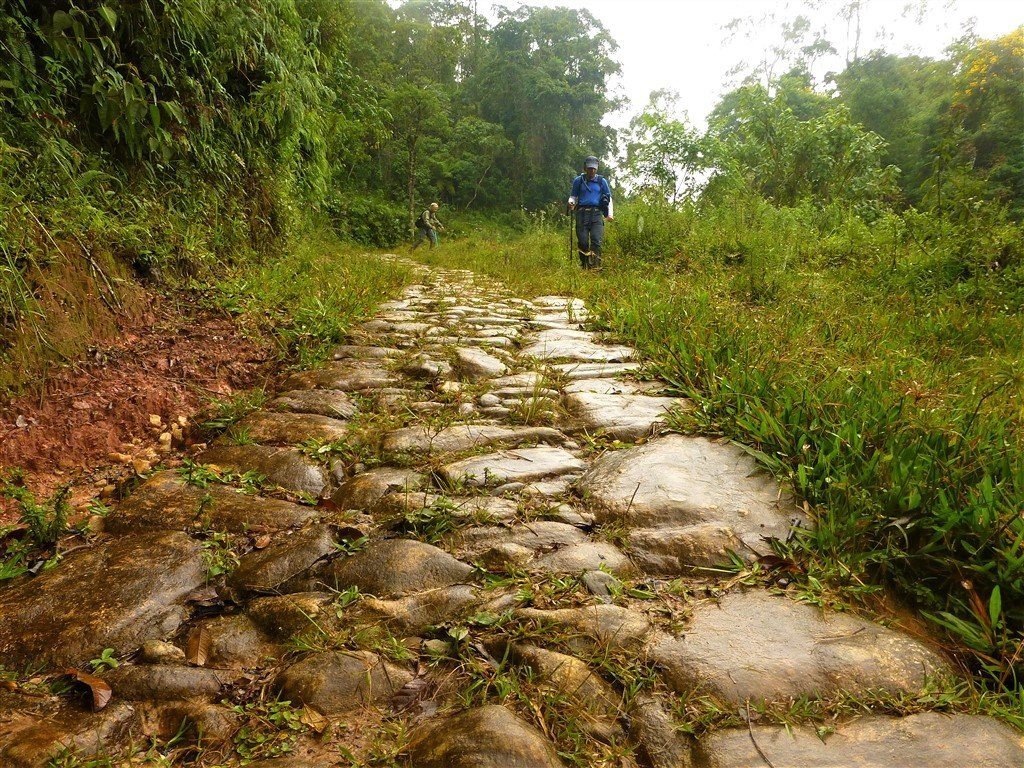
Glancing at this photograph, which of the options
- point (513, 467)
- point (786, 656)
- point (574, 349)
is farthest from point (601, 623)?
point (574, 349)

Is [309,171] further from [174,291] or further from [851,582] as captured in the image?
[851,582]

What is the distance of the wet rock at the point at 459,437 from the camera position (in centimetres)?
235

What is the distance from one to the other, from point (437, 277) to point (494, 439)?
16.9ft

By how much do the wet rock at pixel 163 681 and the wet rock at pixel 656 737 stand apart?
34.8 inches

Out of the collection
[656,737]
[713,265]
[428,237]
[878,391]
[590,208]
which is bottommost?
[656,737]

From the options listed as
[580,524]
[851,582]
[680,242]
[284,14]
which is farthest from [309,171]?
[851,582]

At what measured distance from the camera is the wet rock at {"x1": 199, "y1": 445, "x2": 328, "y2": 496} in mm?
2117

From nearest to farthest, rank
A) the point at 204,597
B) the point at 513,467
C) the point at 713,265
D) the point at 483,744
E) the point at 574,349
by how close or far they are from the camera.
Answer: the point at 483,744
the point at 204,597
the point at 513,467
the point at 574,349
the point at 713,265

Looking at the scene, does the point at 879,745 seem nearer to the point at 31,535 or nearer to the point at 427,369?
the point at 31,535

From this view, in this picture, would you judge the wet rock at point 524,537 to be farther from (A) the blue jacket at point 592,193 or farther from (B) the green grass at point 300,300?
(A) the blue jacket at point 592,193

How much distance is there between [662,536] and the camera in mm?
1743

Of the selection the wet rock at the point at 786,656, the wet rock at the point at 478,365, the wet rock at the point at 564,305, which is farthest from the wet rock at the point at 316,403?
the wet rock at the point at 564,305

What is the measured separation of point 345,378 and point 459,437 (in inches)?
38.7

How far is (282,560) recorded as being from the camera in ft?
5.43
